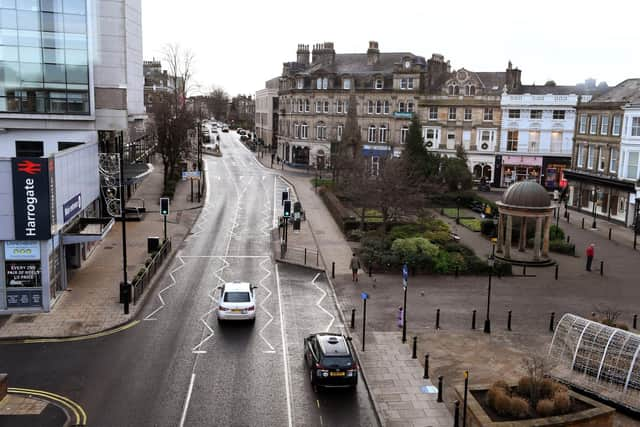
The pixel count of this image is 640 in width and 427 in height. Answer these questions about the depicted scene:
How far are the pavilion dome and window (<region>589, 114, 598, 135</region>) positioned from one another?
24.3 m

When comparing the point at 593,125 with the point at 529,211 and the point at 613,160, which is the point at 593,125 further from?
the point at 529,211

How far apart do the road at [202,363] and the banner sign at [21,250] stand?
4.44m

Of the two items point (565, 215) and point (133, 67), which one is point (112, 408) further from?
point (565, 215)

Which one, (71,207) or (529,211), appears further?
(529,211)

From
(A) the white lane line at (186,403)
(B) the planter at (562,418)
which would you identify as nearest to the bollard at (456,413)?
(B) the planter at (562,418)

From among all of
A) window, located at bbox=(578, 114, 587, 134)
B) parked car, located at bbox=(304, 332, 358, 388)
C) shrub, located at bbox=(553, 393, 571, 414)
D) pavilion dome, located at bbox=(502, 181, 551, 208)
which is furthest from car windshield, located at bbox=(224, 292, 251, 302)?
window, located at bbox=(578, 114, 587, 134)

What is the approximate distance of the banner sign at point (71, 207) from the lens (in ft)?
93.1

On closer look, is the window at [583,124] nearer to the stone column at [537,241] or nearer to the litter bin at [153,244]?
the stone column at [537,241]

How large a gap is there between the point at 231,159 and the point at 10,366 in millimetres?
74429

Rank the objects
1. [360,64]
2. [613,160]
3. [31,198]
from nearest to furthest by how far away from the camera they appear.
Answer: [31,198] < [613,160] < [360,64]

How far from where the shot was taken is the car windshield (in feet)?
84.5

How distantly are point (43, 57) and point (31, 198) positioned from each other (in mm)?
14231

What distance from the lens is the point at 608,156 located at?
55.2 m

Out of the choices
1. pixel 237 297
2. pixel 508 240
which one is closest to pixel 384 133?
pixel 508 240
